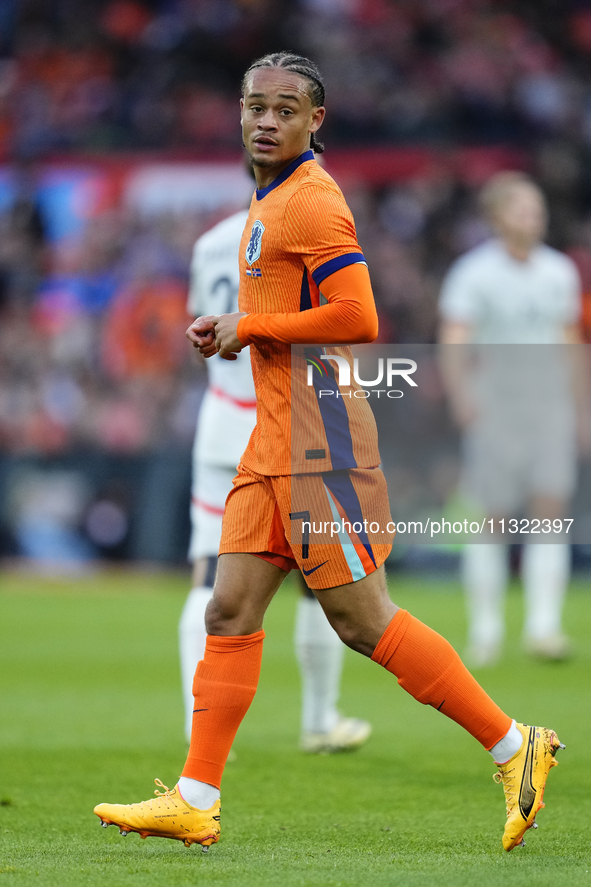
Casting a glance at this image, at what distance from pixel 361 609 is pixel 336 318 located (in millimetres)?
729

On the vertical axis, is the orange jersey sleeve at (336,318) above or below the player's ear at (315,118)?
below

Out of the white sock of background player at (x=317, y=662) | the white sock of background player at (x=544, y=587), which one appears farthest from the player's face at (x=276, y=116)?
the white sock of background player at (x=544, y=587)

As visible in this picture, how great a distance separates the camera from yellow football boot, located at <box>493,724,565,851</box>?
10.2ft

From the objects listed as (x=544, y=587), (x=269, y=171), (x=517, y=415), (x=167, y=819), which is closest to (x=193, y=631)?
(x=167, y=819)

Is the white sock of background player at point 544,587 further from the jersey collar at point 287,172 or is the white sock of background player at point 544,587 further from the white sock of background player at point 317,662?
the jersey collar at point 287,172

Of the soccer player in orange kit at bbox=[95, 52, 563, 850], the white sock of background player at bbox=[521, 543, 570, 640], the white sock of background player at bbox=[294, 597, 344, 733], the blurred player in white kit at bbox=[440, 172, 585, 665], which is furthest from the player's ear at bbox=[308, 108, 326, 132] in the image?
the white sock of background player at bbox=[521, 543, 570, 640]

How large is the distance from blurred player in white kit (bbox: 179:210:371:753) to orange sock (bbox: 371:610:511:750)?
1.37 meters

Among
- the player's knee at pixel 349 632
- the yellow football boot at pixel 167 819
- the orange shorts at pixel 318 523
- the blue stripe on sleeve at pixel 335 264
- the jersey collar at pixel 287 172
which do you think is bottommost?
the yellow football boot at pixel 167 819

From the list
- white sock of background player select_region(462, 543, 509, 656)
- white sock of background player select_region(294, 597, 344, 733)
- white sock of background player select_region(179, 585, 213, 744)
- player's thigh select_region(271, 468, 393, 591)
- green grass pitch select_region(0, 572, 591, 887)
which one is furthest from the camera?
white sock of background player select_region(462, 543, 509, 656)

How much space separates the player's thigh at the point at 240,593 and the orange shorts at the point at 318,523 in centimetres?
3

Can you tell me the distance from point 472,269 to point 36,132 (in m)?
10.8

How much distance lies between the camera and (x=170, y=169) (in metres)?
15.8

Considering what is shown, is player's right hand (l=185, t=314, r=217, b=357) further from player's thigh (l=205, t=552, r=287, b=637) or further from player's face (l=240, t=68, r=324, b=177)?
player's thigh (l=205, t=552, r=287, b=637)

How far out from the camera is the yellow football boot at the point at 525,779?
3.10 meters
